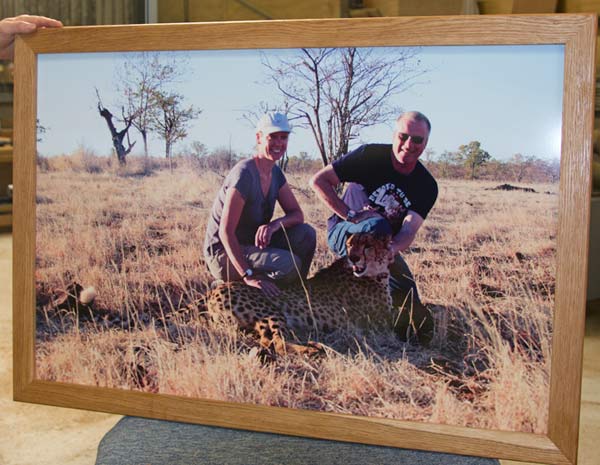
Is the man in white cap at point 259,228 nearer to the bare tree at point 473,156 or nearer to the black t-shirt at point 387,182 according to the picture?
the black t-shirt at point 387,182

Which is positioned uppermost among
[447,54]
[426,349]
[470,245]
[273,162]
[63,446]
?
[447,54]

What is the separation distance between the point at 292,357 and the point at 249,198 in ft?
0.88

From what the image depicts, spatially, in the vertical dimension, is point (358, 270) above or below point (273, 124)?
below

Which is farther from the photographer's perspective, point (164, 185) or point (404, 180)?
point (164, 185)

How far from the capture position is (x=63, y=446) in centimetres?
192

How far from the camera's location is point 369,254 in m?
1.18

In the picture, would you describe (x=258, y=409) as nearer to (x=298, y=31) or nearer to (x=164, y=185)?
(x=164, y=185)

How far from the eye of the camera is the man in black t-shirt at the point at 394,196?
113 centimetres

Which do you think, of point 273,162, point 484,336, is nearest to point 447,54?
point 273,162

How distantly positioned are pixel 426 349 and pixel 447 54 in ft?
1.48

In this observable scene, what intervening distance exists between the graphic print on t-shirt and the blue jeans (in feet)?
0.04

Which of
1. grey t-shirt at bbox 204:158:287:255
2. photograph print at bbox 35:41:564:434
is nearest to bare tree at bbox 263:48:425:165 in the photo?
photograph print at bbox 35:41:564:434

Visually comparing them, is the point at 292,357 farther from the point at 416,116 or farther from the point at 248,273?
the point at 416,116

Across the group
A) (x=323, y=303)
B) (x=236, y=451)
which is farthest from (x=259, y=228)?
(x=236, y=451)
